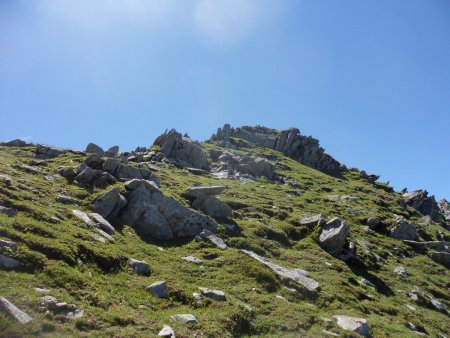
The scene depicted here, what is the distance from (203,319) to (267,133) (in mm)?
136940

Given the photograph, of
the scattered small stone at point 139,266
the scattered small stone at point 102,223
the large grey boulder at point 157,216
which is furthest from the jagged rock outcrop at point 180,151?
the scattered small stone at point 139,266

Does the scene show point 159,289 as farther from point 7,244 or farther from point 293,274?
point 293,274

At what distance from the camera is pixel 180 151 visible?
3273 inches

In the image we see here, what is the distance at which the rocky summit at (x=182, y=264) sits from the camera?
58.4ft

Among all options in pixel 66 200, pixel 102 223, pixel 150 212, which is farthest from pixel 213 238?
pixel 66 200

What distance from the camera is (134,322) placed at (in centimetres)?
1744

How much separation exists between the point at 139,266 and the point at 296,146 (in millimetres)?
123564

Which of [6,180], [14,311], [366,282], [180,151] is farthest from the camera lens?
[180,151]

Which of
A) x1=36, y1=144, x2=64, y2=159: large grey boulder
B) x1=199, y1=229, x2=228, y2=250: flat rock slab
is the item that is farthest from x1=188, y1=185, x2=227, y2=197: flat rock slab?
x1=36, y1=144, x2=64, y2=159: large grey boulder

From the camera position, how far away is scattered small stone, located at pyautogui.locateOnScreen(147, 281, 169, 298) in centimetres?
2114

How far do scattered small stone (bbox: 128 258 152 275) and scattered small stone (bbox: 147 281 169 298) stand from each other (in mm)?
2214

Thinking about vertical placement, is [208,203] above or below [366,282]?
above

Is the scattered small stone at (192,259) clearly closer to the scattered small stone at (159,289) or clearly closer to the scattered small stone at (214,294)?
the scattered small stone at (214,294)

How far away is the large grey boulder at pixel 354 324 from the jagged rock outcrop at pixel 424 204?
90.9 m
